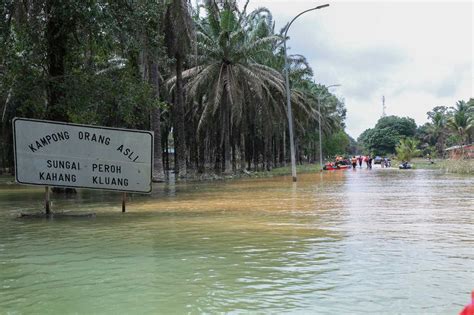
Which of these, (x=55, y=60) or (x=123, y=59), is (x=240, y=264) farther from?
(x=123, y=59)

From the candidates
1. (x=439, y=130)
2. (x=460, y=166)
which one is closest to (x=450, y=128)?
(x=439, y=130)

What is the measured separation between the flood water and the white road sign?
3.09ft

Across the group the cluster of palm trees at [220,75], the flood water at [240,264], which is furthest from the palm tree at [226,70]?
the flood water at [240,264]

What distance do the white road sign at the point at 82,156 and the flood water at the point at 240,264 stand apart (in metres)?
0.94

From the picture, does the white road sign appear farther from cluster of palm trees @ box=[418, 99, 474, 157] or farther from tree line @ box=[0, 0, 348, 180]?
cluster of palm trees @ box=[418, 99, 474, 157]

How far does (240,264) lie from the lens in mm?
6762

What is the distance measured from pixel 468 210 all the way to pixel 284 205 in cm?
480

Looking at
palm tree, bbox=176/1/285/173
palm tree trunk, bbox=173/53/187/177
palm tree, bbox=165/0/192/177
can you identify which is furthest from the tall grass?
palm tree, bbox=165/0/192/177

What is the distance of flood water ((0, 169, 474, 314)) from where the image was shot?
5016 mm

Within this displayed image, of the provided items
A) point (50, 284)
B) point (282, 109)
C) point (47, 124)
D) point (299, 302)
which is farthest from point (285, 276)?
point (282, 109)

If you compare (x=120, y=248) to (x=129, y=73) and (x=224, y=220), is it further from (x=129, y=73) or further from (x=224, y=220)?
(x=129, y=73)

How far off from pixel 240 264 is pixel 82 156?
694 cm

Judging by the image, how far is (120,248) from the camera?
808cm

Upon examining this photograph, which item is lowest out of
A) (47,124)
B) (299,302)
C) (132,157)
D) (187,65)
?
(299,302)
